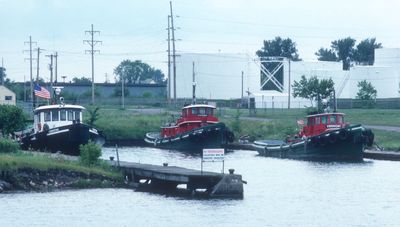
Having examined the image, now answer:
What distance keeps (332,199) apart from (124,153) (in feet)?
110

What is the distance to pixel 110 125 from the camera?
96812 mm

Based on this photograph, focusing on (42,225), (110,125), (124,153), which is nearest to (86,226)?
(42,225)

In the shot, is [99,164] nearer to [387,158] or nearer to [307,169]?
[307,169]

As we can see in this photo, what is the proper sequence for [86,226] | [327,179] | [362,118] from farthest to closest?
[362,118]
[327,179]
[86,226]

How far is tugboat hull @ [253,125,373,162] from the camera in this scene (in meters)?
68.9

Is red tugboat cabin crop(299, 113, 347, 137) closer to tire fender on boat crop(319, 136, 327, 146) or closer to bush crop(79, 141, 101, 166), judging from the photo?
tire fender on boat crop(319, 136, 327, 146)

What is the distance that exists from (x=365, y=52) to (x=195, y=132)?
10366cm

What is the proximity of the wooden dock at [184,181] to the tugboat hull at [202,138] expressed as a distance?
96.4 ft

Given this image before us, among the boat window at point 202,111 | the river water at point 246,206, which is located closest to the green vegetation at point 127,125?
the boat window at point 202,111

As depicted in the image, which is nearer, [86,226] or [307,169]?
[86,226]

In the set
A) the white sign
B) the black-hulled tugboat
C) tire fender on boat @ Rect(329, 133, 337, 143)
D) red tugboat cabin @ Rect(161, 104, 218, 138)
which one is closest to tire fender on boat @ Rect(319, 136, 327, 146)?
tire fender on boat @ Rect(329, 133, 337, 143)

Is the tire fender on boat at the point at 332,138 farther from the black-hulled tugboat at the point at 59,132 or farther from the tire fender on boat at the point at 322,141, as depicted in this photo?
the black-hulled tugboat at the point at 59,132

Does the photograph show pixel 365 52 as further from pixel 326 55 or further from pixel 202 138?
pixel 202 138

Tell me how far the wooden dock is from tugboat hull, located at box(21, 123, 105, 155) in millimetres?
11728
